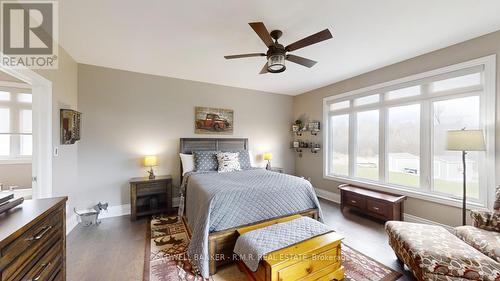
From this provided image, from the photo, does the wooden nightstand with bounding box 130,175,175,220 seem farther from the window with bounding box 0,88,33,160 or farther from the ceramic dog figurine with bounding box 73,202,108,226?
the window with bounding box 0,88,33,160

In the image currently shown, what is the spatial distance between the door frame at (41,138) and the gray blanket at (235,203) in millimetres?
1740

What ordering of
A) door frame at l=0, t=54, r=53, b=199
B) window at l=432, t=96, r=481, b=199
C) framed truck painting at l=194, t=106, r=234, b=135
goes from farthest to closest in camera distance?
framed truck painting at l=194, t=106, r=234, b=135 → window at l=432, t=96, r=481, b=199 → door frame at l=0, t=54, r=53, b=199

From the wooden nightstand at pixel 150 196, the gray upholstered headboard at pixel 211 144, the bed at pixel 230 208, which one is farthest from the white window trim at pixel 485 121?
the wooden nightstand at pixel 150 196

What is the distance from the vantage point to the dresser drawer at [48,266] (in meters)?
1.11

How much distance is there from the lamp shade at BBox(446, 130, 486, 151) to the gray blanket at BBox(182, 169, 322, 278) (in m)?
1.84

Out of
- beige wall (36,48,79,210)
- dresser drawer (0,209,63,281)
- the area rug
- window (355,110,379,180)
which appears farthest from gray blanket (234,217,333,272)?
beige wall (36,48,79,210)

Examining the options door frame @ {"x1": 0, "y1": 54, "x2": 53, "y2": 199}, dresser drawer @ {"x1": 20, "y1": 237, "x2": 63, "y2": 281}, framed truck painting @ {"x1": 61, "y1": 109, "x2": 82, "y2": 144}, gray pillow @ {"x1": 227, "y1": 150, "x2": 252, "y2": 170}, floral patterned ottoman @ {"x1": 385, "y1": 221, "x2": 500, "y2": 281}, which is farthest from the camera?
gray pillow @ {"x1": 227, "y1": 150, "x2": 252, "y2": 170}

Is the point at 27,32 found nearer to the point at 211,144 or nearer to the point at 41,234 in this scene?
the point at 41,234

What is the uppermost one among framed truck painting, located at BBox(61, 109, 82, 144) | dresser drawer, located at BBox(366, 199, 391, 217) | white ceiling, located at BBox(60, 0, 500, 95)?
white ceiling, located at BBox(60, 0, 500, 95)

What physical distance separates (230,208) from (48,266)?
4.66 ft

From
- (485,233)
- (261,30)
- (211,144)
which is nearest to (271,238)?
(261,30)

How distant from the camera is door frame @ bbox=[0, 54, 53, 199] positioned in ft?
7.70

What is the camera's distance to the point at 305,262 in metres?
1.71

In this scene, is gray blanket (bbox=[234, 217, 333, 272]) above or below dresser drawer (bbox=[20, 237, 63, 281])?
below
